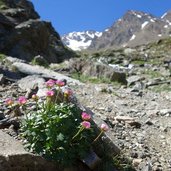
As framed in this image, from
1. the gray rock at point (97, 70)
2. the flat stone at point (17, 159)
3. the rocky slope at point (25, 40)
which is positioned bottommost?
the flat stone at point (17, 159)

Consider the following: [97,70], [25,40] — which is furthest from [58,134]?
[25,40]

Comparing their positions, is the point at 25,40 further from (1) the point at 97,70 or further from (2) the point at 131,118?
(2) the point at 131,118

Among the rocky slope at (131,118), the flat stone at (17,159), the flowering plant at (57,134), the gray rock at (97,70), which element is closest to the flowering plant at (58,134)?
the flowering plant at (57,134)

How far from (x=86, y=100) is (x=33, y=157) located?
23.2 feet

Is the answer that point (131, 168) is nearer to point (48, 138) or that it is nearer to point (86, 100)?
point (48, 138)

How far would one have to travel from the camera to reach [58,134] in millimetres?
6086

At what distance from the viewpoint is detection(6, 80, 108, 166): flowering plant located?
6027 mm

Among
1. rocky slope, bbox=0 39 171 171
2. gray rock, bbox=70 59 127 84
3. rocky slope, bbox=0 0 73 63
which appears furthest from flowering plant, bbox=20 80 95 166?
rocky slope, bbox=0 0 73 63

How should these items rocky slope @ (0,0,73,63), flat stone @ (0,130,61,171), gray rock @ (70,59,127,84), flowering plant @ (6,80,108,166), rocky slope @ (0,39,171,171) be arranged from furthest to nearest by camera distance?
rocky slope @ (0,0,73,63) < gray rock @ (70,59,127,84) < rocky slope @ (0,39,171,171) < flowering plant @ (6,80,108,166) < flat stone @ (0,130,61,171)

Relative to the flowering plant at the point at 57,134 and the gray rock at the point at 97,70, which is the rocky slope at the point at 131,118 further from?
the gray rock at the point at 97,70

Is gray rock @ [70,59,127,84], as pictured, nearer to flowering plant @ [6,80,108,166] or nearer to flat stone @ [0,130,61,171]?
flowering plant @ [6,80,108,166]

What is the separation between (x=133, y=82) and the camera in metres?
22.8

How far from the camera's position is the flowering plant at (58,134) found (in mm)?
6027

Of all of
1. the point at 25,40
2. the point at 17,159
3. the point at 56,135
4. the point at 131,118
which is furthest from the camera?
the point at 25,40
